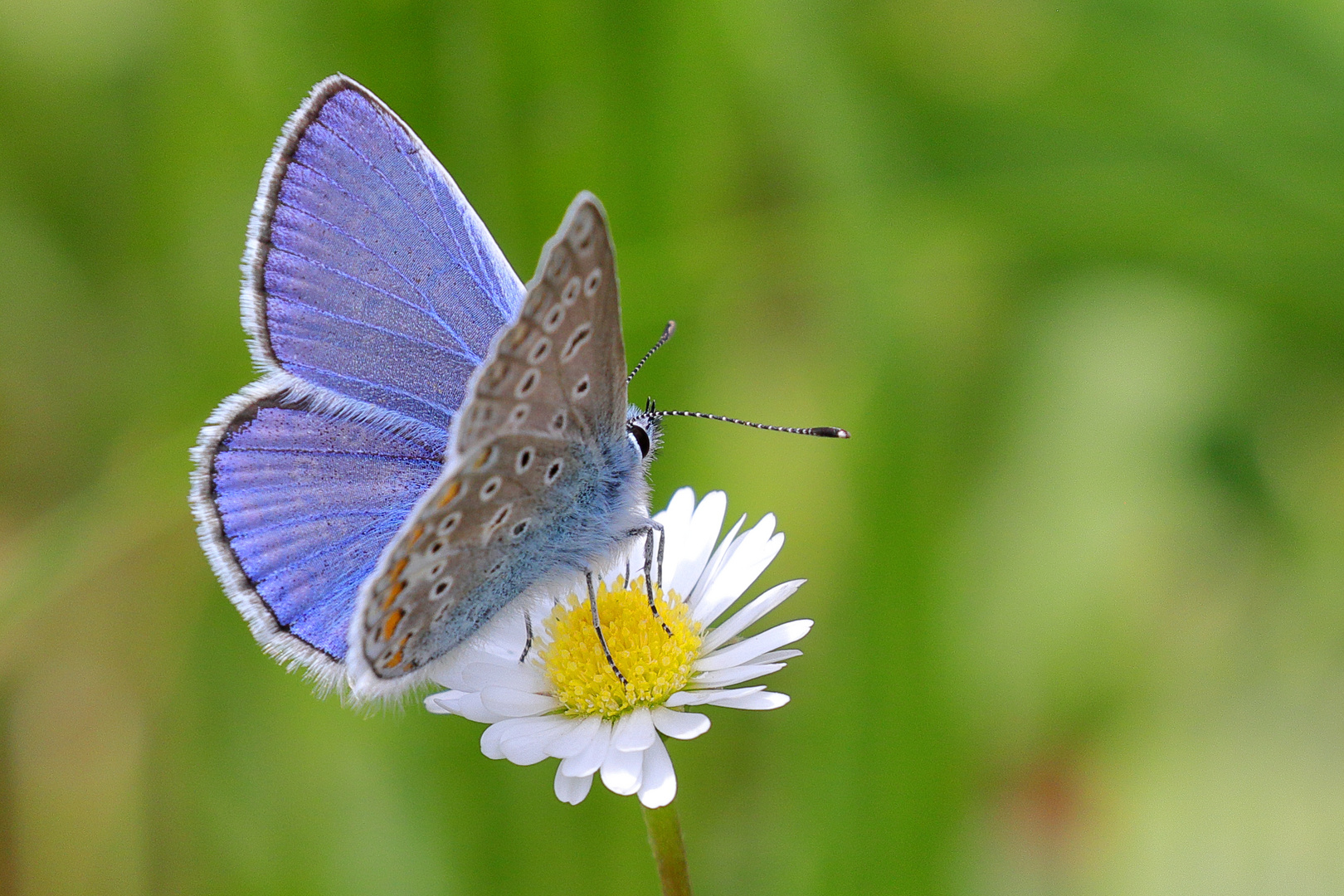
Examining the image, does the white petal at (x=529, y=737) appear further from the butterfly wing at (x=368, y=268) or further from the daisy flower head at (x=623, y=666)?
the butterfly wing at (x=368, y=268)

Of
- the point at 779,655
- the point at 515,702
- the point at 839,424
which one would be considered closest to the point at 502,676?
the point at 515,702

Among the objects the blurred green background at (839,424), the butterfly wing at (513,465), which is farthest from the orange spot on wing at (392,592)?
the blurred green background at (839,424)

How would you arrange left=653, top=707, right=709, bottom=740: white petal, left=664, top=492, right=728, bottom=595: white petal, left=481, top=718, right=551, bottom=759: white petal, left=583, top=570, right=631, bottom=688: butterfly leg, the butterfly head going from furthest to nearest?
left=664, top=492, right=728, bottom=595: white petal, the butterfly head, left=583, top=570, right=631, bottom=688: butterfly leg, left=481, top=718, right=551, bottom=759: white petal, left=653, top=707, right=709, bottom=740: white petal

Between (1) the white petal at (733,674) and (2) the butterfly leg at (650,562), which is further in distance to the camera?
(2) the butterfly leg at (650,562)

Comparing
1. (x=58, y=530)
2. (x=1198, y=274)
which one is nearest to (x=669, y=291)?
(x=1198, y=274)

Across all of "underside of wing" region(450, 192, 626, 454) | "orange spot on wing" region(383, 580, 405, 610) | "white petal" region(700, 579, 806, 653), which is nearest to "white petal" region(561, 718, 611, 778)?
"white petal" region(700, 579, 806, 653)

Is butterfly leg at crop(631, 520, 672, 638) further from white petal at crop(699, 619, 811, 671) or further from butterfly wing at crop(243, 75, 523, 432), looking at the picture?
butterfly wing at crop(243, 75, 523, 432)
